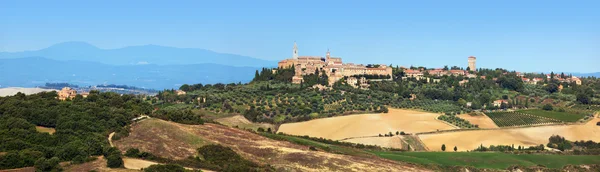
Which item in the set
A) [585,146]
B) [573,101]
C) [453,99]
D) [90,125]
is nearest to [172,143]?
[90,125]

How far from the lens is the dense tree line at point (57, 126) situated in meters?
38.4

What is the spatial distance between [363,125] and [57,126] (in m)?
45.7

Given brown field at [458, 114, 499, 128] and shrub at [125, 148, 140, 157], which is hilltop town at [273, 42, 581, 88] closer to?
brown field at [458, 114, 499, 128]

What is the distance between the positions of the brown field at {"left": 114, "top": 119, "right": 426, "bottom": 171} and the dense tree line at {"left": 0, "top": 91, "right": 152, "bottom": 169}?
2.91 metres

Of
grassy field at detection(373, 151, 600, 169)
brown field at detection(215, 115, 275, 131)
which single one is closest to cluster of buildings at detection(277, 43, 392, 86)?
brown field at detection(215, 115, 275, 131)

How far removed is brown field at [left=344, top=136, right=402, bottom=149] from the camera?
2598 inches

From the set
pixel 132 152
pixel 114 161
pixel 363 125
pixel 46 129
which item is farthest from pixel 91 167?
pixel 363 125

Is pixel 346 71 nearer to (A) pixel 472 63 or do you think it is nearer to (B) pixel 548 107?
(B) pixel 548 107

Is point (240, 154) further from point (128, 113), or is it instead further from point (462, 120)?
point (462, 120)

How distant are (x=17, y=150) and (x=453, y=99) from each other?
9170 cm

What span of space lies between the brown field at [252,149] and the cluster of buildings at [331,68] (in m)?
70.6

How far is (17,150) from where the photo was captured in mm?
38469

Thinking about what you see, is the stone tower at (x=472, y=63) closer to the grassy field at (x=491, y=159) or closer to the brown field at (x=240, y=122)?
the brown field at (x=240, y=122)

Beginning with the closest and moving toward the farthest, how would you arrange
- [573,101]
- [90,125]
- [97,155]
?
[97,155]
[90,125]
[573,101]
